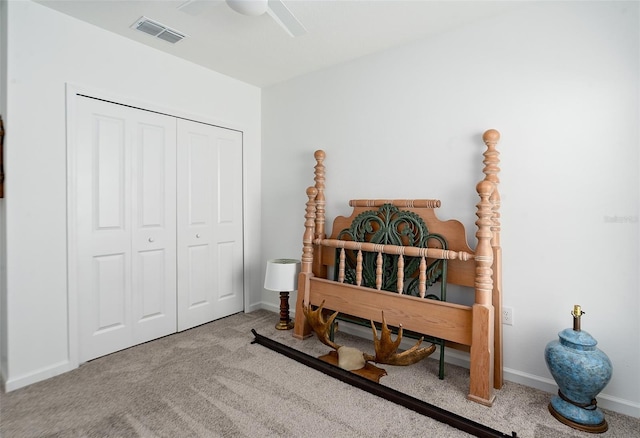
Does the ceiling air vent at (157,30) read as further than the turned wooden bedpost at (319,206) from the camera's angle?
No

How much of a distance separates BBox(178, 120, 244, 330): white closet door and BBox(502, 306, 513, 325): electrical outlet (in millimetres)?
2465

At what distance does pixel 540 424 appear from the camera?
1.75 meters

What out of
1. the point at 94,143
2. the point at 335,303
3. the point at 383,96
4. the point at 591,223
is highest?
the point at 383,96

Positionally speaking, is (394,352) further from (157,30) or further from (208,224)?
(157,30)

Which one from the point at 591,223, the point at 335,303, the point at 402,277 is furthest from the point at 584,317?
the point at 335,303

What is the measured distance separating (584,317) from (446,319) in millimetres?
771

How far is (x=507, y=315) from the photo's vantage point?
7.25ft

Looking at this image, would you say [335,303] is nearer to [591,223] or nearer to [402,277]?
[402,277]

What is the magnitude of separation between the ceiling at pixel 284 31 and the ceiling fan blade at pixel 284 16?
0.79 ft

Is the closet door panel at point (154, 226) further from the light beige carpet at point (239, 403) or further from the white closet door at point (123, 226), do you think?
the light beige carpet at point (239, 403)

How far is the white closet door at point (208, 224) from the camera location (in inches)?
120

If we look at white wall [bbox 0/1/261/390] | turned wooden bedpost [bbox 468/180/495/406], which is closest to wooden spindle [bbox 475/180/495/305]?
turned wooden bedpost [bbox 468/180/495/406]

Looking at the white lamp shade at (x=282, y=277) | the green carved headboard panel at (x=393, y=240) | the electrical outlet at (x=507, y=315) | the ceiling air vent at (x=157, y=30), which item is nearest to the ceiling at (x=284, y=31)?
the ceiling air vent at (x=157, y=30)

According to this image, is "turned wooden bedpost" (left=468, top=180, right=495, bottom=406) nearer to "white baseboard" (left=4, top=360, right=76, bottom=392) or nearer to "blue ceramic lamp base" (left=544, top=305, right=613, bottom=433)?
"blue ceramic lamp base" (left=544, top=305, right=613, bottom=433)
